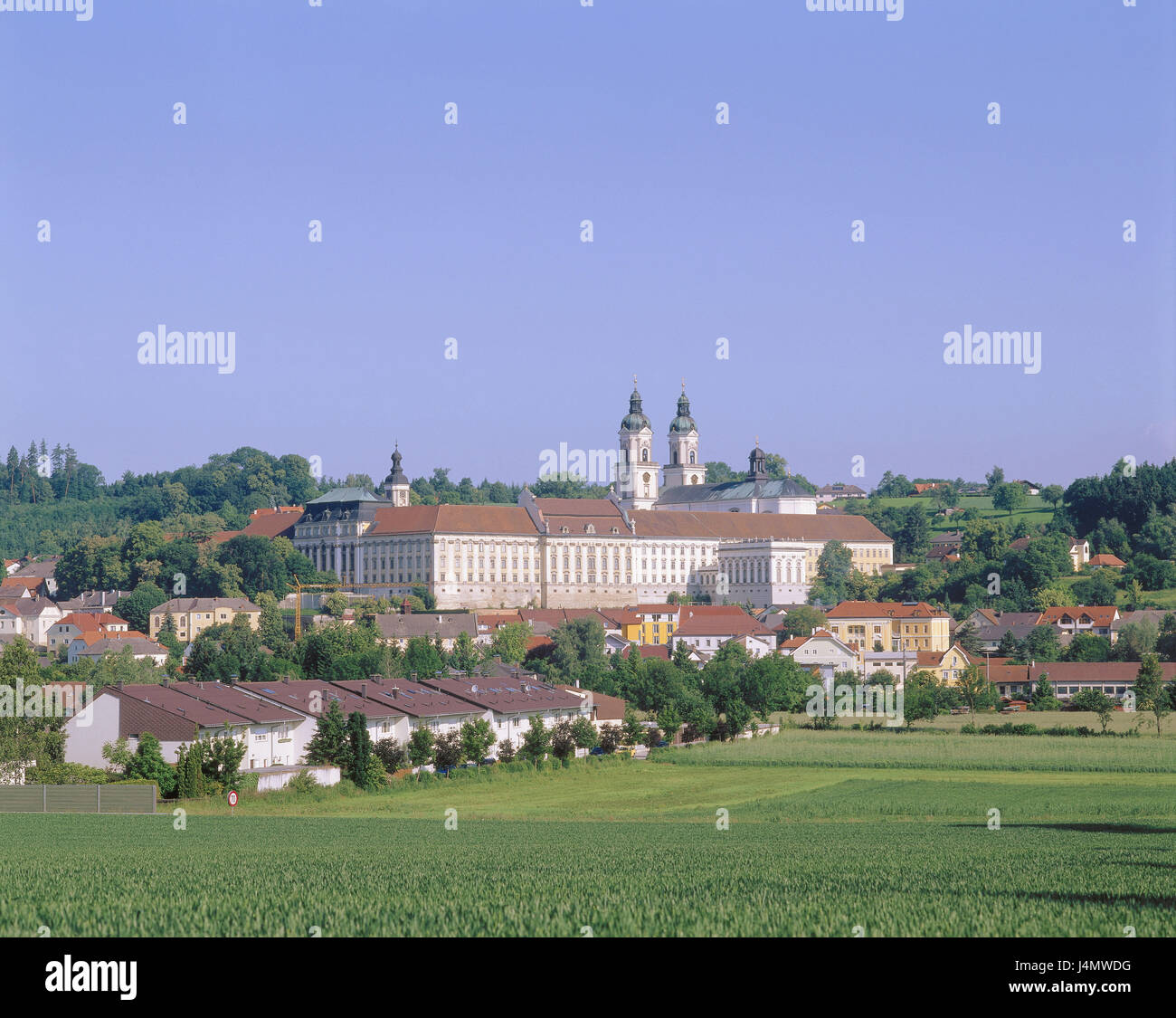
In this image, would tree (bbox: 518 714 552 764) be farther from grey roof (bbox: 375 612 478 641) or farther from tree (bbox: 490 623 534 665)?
grey roof (bbox: 375 612 478 641)

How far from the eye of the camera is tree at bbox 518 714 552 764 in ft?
200

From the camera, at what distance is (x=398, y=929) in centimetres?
1820

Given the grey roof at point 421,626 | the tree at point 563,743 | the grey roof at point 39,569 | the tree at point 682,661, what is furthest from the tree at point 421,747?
the grey roof at point 39,569

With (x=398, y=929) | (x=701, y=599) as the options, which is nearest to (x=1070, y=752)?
(x=398, y=929)

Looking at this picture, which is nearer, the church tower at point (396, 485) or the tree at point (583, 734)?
the tree at point (583, 734)

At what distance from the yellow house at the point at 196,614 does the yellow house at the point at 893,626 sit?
1841 inches

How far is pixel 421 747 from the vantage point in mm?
56281

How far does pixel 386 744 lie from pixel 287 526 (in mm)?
125785

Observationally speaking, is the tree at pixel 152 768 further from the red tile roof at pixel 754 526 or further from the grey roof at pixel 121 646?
the red tile roof at pixel 754 526

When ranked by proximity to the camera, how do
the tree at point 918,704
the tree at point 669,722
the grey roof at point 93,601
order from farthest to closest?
the grey roof at point 93,601
the tree at point 918,704
the tree at point 669,722

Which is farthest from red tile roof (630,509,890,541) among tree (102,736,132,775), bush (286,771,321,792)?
bush (286,771,321,792)

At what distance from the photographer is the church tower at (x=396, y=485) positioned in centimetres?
18162

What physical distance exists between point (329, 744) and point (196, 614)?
276 ft

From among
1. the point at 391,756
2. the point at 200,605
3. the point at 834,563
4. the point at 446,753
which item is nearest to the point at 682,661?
the point at 446,753
